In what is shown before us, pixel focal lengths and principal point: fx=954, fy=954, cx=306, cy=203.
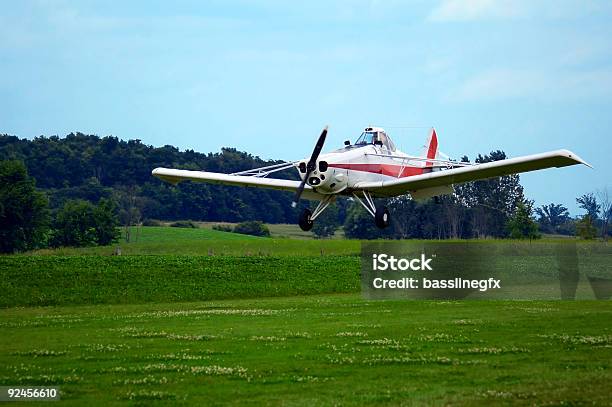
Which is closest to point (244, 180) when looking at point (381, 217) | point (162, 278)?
point (381, 217)

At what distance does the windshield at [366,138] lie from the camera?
1391 inches

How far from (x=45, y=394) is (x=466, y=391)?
7470mm

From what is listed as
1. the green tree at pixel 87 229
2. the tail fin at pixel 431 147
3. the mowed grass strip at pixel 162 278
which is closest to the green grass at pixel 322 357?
the tail fin at pixel 431 147

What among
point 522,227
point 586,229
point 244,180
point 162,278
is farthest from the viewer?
point 522,227

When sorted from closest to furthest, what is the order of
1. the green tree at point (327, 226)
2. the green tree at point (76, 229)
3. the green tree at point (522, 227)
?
the green tree at point (522, 227), the green tree at point (76, 229), the green tree at point (327, 226)

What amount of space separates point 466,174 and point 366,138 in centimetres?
445

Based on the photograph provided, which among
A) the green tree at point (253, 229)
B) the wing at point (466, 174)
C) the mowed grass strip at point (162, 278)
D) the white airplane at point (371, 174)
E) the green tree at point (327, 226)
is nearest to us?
the wing at point (466, 174)

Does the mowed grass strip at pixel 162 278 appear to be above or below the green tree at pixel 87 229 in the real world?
below

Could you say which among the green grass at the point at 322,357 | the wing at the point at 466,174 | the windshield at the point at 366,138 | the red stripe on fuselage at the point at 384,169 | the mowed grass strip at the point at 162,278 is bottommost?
the green grass at the point at 322,357

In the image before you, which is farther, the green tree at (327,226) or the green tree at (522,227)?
the green tree at (327,226)

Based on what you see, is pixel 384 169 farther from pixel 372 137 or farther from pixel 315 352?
pixel 315 352

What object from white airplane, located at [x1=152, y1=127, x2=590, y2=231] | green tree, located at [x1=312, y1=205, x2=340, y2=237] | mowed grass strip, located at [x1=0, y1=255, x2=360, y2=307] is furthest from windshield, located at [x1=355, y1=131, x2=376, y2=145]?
green tree, located at [x1=312, y1=205, x2=340, y2=237]

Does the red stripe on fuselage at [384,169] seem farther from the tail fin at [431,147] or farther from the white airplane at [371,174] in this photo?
the tail fin at [431,147]

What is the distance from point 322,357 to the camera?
848 inches
